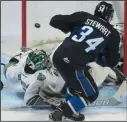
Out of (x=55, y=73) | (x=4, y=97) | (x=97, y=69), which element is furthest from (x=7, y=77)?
(x=97, y=69)

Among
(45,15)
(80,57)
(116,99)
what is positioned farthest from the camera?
(45,15)

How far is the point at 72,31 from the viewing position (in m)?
1.81

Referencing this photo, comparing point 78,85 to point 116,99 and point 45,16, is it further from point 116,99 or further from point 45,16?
point 45,16

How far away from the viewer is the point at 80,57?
1.72 metres

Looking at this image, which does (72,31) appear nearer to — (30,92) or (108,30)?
(108,30)

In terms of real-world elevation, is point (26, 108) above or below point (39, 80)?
below

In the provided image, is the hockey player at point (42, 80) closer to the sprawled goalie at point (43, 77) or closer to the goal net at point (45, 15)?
the sprawled goalie at point (43, 77)

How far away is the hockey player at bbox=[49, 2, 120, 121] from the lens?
1.72 metres

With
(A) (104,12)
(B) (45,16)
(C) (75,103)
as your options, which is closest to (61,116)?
(C) (75,103)

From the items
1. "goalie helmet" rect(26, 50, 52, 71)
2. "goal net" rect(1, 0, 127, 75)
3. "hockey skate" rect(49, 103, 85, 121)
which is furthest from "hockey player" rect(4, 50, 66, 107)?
"goal net" rect(1, 0, 127, 75)

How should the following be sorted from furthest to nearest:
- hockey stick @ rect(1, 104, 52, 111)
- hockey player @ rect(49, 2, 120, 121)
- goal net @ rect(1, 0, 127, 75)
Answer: goal net @ rect(1, 0, 127, 75) → hockey stick @ rect(1, 104, 52, 111) → hockey player @ rect(49, 2, 120, 121)

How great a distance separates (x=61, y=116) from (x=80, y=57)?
0.27 metres

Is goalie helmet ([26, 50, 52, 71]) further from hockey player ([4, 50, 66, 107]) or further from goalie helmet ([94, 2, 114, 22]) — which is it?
goalie helmet ([94, 2, 114, 22])

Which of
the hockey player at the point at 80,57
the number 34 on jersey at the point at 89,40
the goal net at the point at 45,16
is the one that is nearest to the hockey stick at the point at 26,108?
the hockey player at the point at 80,57
